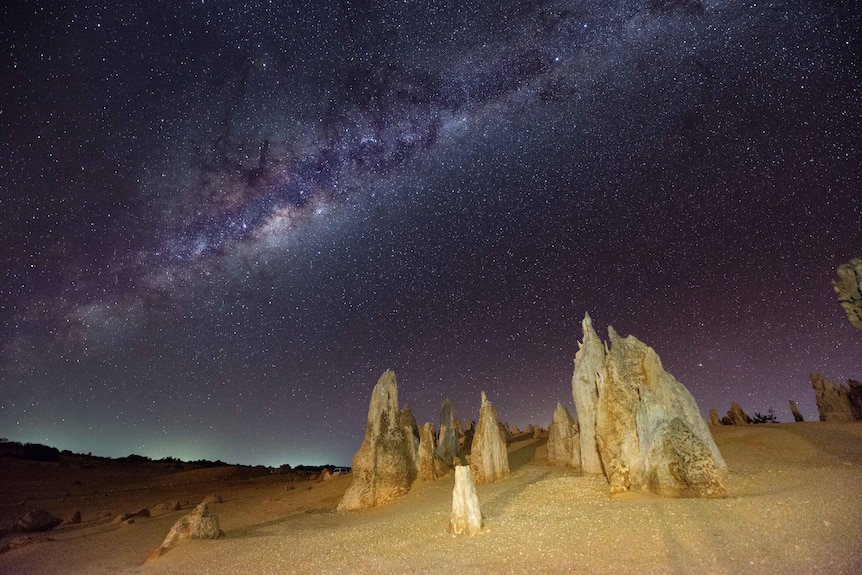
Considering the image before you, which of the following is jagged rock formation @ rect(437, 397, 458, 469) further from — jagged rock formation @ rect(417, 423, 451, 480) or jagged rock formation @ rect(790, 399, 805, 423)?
jagged rock formation @ rect(790, 399, 805, 423)

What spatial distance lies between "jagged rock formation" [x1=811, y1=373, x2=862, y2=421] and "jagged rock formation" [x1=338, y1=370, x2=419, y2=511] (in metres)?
29.5

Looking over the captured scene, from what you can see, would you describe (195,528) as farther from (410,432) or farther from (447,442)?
(447,442)

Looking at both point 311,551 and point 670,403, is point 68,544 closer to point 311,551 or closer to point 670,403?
point 311,551

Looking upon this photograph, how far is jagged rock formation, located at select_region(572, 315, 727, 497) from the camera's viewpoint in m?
14.2

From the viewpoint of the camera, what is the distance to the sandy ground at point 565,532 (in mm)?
9445

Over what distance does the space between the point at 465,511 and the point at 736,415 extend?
37.1 meters

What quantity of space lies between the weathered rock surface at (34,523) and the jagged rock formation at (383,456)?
61.7 feet

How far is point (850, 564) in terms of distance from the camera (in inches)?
311

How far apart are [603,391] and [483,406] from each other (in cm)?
869

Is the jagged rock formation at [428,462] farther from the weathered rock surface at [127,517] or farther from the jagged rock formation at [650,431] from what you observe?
the weathered rock surface at [127,517]

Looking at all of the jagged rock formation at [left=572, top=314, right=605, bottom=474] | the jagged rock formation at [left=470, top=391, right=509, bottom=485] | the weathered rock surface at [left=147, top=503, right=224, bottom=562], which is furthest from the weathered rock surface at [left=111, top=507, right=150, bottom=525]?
the jagged rock formation at [left=572, top=314, right=605, bottom=474]

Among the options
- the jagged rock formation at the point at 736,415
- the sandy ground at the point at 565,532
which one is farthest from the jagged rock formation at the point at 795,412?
the sandy ground at the point at 565,532

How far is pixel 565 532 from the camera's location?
39.2 ft

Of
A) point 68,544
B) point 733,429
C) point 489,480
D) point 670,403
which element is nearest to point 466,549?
point 670,403
